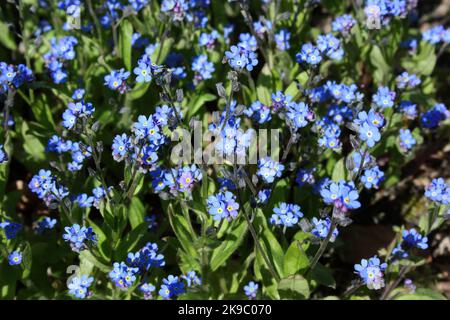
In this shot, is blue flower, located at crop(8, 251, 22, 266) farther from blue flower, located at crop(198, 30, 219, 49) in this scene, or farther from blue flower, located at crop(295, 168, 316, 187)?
blue flower, located at crop(198, 30, 219, 49)

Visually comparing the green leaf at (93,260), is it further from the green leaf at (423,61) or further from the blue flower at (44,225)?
the green leaf at (423,61)

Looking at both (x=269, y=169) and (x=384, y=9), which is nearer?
(x=269, y=169)

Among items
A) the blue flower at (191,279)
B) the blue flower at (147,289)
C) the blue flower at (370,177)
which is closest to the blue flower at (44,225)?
the blue flower at (147,289)

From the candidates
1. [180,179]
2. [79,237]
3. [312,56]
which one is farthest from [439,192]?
[79,237]

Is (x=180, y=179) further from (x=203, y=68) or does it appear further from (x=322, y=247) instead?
(x=203, y=68)

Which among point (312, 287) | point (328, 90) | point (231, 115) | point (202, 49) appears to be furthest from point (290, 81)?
point (312, 287)

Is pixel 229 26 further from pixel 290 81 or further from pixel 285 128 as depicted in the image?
pixel 285 128
